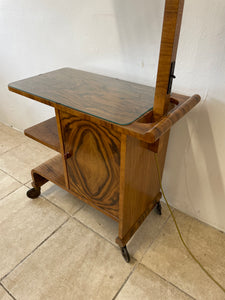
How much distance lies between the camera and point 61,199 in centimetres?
143

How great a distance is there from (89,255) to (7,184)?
2.55 ft

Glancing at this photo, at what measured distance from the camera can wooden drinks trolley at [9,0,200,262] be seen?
2.34ft

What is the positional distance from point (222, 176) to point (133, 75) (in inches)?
25.9

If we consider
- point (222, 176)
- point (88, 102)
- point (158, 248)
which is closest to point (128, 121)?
point (88, 102)

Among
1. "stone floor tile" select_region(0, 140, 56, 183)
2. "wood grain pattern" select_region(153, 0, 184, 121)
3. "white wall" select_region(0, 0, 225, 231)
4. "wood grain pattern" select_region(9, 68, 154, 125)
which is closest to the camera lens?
"wood grain pattern" select_region(153, 0, 184, 121)

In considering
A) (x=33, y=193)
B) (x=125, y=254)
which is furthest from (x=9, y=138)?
(x=125, y=254)

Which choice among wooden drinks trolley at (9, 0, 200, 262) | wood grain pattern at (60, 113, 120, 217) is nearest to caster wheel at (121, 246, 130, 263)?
wooden drinks trolley at (9, 0, 200, 262)

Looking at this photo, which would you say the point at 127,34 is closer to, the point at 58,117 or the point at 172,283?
the point at 58,117

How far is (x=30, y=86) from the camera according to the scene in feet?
3.33

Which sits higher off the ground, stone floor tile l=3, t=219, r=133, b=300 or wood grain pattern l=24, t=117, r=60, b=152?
wood grain pattern l=24, t=117, r=60, b=152

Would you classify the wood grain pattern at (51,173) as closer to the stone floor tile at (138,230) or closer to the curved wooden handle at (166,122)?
the stone floor tile at (138,230)

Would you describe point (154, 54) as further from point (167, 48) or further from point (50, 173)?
point (50, 173)

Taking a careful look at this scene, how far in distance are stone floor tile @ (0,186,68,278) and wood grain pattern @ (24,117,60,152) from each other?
46cm

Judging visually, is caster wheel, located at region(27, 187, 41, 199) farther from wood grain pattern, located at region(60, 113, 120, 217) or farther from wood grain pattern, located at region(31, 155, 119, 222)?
wood grain pattern, located at region(60, 113, 120, 217)
